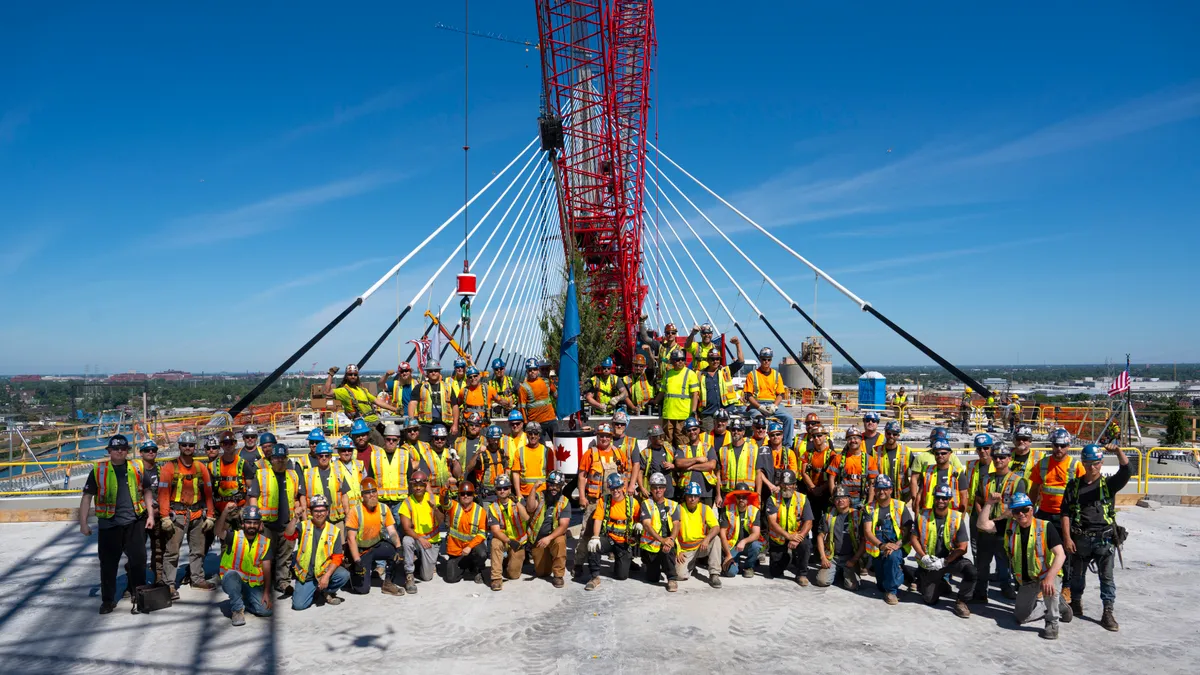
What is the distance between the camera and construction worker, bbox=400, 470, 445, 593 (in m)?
7.09

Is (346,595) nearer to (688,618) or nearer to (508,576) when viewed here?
(508,576)

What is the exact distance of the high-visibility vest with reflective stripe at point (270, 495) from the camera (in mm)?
6609

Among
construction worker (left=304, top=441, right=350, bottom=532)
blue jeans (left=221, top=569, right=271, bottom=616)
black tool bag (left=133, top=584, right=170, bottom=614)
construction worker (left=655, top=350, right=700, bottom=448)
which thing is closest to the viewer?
blue jeans (left=221, top=569, right=271, bottom=616)

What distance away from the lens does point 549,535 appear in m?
7.16

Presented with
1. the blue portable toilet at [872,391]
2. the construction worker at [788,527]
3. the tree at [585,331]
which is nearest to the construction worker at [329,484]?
the construction worker at [788,527]

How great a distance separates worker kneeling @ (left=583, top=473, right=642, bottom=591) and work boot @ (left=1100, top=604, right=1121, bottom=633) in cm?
409

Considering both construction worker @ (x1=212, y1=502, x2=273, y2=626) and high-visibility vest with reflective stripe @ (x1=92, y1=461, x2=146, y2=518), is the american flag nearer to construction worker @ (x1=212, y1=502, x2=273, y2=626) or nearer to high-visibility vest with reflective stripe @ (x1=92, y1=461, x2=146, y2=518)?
construction worker @ (x1=212, y1=502, x2=273, y2=626)

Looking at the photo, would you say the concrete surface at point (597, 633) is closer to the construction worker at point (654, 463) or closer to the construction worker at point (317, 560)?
the construction worker at point (317, 560)

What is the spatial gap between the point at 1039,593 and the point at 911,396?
2965 centimetres

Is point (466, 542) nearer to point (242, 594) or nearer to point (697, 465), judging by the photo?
point (242, 594)

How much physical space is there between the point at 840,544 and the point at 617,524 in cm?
228

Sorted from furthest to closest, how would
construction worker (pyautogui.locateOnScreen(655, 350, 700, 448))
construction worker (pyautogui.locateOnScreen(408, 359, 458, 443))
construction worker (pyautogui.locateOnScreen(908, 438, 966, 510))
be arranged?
construction worker (pyautogui.locateOnScreen(408, 359, 458, 443)) → construction worker (pyautogui.locateOnScreen(655, 350, 700, 448)) → construction worker (pyautogui.locateOnScreen(908, 438, 966, 510))

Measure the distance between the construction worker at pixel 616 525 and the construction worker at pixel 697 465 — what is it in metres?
0.75

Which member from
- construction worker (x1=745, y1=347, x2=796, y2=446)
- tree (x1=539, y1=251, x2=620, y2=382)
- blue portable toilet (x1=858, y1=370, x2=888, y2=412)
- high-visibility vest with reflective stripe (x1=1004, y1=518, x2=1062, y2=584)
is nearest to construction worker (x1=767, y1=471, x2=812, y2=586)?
high-visibility vest with reflective stripe (x1=1004, y1=518, x2=1062, y2=584)
